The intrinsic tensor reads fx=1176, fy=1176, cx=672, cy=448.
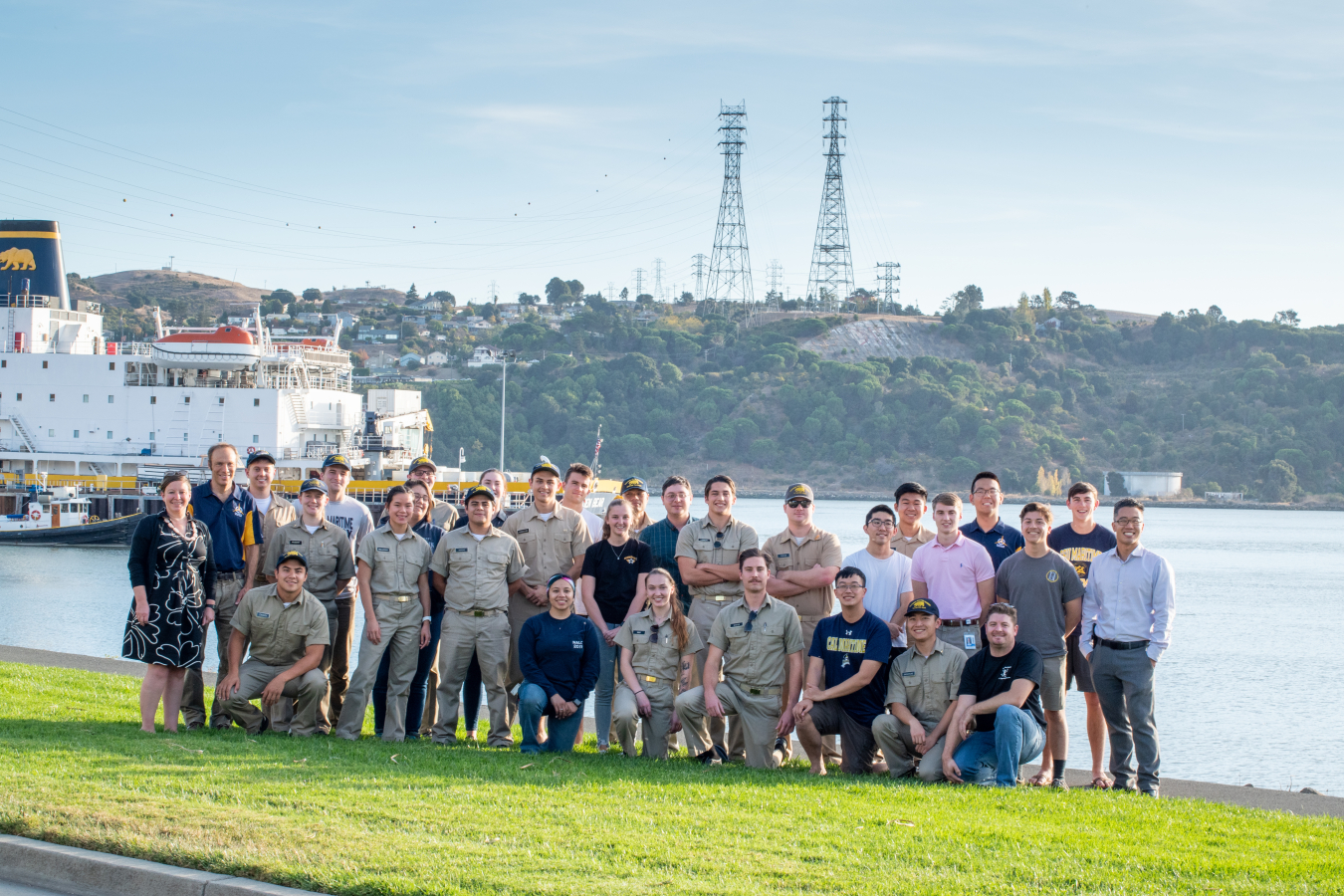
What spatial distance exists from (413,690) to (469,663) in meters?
0.60

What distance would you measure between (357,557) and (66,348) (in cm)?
4464

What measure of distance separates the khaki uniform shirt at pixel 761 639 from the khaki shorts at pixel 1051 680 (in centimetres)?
166

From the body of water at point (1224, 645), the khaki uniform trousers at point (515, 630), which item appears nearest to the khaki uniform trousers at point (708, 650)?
the khaki uniform trousers at point (515, 630)

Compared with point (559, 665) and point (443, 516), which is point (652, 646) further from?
point (443, 516)

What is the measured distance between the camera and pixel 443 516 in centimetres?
974

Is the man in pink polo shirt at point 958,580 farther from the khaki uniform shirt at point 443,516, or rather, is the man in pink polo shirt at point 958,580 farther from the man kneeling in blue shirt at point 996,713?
the khaki uniform shirt at point 443,516

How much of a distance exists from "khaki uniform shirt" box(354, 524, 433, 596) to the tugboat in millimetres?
38283

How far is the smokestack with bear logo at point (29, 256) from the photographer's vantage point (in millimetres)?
48344

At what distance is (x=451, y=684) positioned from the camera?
868 cm

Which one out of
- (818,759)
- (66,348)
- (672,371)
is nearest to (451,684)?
(818,759)

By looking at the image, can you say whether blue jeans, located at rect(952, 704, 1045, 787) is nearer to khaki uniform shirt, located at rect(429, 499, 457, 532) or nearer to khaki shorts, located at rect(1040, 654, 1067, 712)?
khaki shorts, located at rect(1040, 654, 1067, 712)

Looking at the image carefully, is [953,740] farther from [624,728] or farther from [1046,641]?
[624,728]

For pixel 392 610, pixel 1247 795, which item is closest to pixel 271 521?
pixel 392 610

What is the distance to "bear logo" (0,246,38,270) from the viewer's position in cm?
4828
